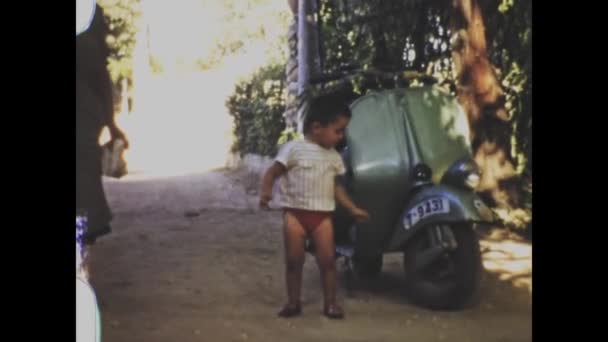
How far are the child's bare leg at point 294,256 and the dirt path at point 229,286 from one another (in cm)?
2

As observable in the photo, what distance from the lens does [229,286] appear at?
2102 mm

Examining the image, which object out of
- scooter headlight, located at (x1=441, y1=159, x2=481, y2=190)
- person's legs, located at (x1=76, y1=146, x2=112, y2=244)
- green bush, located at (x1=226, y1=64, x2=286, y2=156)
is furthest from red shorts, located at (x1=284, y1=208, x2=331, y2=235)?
person's legs, located at (x1=76, y1=146, x2=112, y2=244)

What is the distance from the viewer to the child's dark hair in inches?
81.5

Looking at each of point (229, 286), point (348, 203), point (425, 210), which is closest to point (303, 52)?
point (348, 203)

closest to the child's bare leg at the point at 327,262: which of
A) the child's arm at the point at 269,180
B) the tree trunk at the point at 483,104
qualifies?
the child's arm at the point at 269,180

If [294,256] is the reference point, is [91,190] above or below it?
above

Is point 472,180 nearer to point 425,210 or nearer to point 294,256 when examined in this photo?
point 425,210

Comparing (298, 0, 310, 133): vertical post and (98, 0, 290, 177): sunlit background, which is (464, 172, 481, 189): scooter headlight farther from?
(98, 0, 290, 177): sunlit background

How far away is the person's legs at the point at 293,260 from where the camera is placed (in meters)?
2.07

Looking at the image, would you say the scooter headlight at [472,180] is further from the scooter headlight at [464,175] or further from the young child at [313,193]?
the young child at [313,193]

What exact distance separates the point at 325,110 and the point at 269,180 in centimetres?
25
